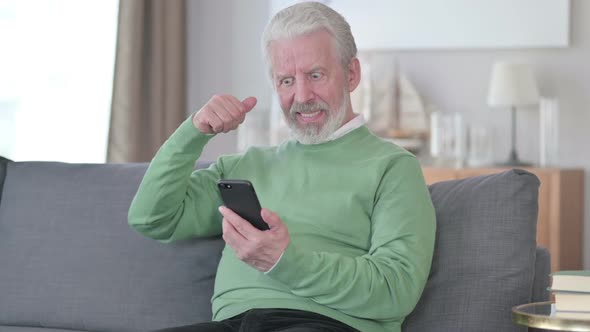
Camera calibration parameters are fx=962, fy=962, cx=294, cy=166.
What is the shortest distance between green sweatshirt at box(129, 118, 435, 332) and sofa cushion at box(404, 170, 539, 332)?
0.11 metres

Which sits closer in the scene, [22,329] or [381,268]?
[381,268]

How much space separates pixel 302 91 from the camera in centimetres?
204

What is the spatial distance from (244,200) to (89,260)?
75 centimetres

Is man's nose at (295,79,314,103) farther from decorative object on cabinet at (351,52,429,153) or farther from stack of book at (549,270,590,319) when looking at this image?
decorative object on cabinet at (351,52,429,153)

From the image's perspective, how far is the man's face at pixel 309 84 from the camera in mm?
2045

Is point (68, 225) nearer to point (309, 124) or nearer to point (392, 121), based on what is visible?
point (309, 124)

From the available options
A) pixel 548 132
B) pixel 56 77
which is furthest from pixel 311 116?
pixel 548 132

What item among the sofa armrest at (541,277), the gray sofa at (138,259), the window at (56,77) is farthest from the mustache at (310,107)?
the window at (56,77)

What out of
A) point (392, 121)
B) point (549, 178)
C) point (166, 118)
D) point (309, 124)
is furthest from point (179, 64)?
point (309, 124)

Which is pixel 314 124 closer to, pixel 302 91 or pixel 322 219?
pixel 302 91

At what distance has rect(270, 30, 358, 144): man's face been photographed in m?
2.04

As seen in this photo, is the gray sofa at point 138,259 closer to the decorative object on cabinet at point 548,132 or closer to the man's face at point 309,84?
the man's face at point 309,84

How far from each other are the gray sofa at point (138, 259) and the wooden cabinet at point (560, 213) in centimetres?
278

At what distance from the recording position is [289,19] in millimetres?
2049
